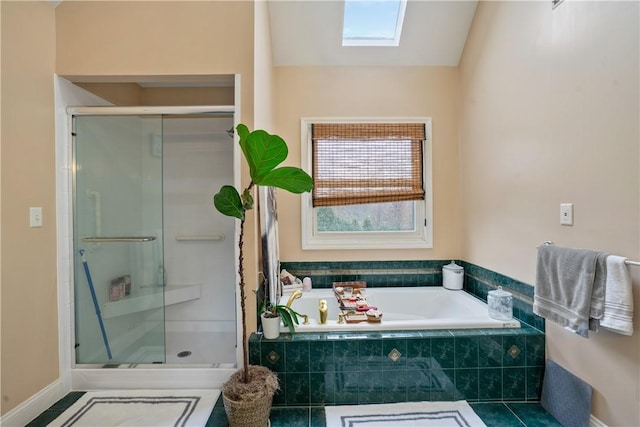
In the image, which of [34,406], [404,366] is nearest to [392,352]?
[404,366]

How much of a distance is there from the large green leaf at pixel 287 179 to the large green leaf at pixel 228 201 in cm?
15

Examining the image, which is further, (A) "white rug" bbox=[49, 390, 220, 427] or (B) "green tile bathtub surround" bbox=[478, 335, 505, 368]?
(B) "green tile bathtub surround" bbox=[478, 335, 505, 368]

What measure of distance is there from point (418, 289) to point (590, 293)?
1.43m

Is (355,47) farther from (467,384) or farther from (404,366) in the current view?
(467,384)

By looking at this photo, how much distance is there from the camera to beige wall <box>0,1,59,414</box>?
1.68 meters

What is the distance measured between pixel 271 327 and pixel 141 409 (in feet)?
2.95

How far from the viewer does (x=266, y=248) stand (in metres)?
2.18

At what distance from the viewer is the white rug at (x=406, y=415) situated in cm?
171

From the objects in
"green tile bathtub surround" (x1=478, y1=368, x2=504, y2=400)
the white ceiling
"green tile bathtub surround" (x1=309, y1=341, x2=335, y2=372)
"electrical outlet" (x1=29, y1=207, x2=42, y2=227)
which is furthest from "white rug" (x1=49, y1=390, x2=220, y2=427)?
the white ceiling

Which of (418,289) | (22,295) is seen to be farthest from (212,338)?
(418,289)

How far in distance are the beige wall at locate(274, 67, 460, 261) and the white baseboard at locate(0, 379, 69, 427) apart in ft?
5.74

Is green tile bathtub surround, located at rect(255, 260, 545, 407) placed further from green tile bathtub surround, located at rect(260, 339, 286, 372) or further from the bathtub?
the bathtub

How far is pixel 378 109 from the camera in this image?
287 cm

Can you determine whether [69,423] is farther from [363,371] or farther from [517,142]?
[517,142]
